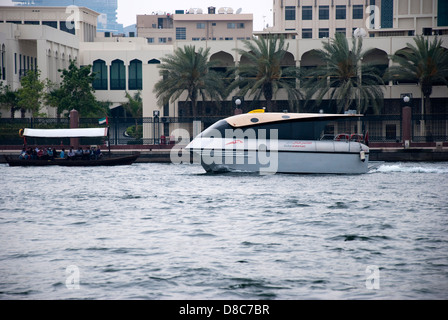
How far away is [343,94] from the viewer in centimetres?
5303

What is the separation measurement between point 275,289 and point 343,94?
139 ft

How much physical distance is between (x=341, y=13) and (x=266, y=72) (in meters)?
38.1

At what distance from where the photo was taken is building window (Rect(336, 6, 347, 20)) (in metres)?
88.9

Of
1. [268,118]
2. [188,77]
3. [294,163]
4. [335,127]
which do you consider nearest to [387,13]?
[335,127]

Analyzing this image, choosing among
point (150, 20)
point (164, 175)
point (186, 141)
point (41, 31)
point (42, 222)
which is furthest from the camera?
point (150, 20)

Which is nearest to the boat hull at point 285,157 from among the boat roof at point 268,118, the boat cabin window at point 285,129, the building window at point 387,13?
the boat cabin window at point 285,129

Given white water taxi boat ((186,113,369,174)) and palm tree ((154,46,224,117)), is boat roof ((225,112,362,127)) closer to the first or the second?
white water taxi boat ((186,113,369,174))

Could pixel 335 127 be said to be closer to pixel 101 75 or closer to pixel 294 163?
pixel 294 163

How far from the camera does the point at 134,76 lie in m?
81.1

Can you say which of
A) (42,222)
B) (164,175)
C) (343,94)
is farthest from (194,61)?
(42,222)

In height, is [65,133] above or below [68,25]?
below

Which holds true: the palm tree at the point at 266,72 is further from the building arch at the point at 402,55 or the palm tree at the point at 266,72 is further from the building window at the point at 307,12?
the building window at the point at 307,12

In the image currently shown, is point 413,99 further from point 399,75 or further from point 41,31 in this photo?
point 41,31

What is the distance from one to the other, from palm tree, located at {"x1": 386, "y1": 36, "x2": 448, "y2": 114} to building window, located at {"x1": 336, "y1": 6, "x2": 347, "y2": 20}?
35179 mm
